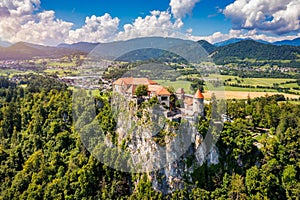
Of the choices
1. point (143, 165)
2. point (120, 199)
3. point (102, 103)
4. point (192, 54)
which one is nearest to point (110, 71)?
point (102, 103)

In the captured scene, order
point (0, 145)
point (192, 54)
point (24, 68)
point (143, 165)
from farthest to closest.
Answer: point (24, 68) → point (0, 145) → point (192, 54) → point (143, 165)

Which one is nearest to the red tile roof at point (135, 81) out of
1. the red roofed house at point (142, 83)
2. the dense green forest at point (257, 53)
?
the red roofed house at point (142, 83)

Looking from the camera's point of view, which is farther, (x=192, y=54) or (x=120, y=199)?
(x=192, y=54)

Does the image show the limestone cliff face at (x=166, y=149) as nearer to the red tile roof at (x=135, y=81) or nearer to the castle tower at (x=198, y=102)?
the castle tower at (x=198, y=102)

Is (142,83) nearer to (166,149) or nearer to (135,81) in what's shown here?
(135,81)

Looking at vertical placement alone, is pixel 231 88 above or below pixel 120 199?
above

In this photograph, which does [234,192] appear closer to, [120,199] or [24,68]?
[120,199]

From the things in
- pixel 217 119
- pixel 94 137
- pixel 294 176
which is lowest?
pixel 294 176
